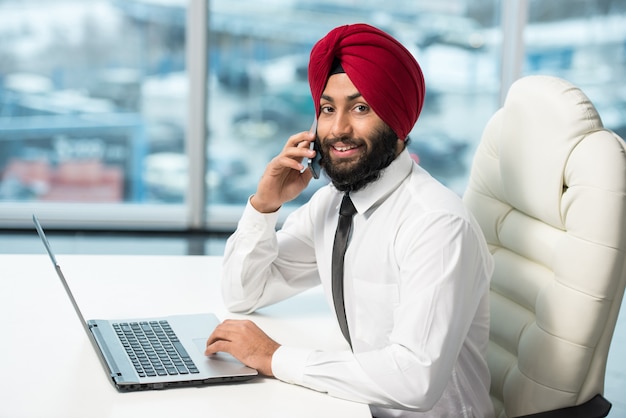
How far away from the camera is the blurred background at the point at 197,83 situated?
533 centimetres

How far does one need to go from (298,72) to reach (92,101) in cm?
132

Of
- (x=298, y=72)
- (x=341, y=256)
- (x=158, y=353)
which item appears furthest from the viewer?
(x=298, y=72)

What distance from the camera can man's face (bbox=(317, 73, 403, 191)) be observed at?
5.80 feet

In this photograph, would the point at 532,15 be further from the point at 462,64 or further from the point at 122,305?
the point at 122,305

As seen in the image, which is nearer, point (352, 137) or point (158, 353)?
point (158, 353)

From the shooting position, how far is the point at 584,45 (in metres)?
5.73

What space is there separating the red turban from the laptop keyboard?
605 millimetres

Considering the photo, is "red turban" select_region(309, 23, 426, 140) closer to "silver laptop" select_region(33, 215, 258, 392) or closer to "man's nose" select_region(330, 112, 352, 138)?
"man's nose" select_region(330, 112, 352, 138)

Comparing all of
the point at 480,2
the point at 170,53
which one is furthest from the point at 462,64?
the point at 170,53

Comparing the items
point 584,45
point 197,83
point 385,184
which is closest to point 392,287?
point 385,184

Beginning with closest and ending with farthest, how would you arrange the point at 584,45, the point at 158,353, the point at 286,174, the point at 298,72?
the point at 158,353 < the point at 286,174 < the point at 298,72 < the point at 584,45

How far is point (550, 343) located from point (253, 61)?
Result: 4.11 m

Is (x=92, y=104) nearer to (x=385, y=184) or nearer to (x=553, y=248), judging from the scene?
(x=385, y=184)

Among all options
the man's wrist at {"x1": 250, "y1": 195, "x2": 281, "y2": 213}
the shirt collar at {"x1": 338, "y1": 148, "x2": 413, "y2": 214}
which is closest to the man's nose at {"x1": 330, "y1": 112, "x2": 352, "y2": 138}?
the shirt collar at {"x1": 338, "y1": 148, "x2": 413, "y2": 214}
